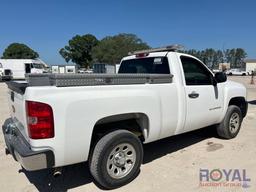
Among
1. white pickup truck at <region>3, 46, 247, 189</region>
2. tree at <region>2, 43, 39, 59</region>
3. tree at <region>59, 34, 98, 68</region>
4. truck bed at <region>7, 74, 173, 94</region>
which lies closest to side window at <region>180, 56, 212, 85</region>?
white pickup truck at <region>3, 46, 247, 189</region>

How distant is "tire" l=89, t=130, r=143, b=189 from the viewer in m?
→ 3.30

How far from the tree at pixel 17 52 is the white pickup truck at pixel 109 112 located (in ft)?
254

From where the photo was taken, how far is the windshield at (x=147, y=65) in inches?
176

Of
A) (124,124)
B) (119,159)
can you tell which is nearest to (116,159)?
(119,159)

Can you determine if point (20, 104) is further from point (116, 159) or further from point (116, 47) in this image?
point (116, 47)

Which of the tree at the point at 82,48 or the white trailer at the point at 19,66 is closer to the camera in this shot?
the white trailer at the point at 19,66

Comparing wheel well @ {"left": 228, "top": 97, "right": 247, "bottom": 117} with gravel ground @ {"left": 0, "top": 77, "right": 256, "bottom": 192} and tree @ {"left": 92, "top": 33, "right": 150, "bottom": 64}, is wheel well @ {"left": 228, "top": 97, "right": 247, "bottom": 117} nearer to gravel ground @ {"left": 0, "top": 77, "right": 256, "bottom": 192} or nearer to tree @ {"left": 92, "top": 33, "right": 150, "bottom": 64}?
gravel ground @ {"left": 0, "top": 77, "right": 256, "bottom": 192}

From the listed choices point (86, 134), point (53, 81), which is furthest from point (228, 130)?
point (53, 81)

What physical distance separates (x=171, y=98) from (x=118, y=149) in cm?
123

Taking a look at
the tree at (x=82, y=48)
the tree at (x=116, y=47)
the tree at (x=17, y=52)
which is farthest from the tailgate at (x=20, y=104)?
the tree at (x=17, y=52)

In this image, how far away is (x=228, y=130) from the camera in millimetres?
5520

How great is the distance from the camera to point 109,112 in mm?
3242

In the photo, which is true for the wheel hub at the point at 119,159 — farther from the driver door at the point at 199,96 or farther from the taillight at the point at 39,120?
the driver door at the point at 199,96

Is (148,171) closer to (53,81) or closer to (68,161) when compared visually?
(68,161)
